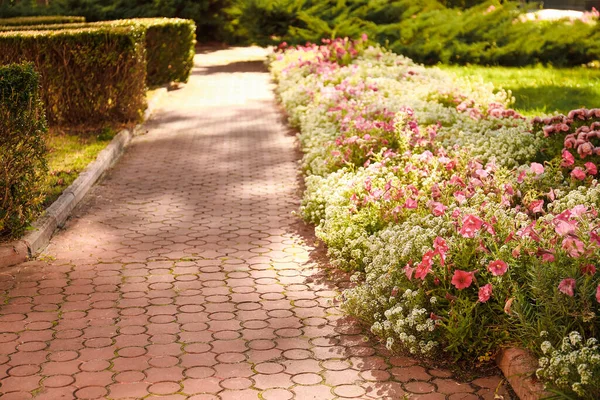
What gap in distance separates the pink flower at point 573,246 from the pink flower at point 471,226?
54 centimetres

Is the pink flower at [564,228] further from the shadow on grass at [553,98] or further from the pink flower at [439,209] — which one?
the shadow on grass at [553,98]

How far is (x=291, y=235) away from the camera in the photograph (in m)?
7.33

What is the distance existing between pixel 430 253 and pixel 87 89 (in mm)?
9014

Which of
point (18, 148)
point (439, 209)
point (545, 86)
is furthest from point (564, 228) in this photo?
point (545, 86)

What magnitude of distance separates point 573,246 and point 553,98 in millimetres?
10042

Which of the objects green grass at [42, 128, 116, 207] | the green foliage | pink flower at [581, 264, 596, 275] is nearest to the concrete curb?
pink flower at [581, 264, 596, 275]

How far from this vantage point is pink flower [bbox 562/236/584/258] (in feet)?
13.6

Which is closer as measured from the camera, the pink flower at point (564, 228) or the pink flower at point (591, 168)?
the pink flower at point (564, 228)

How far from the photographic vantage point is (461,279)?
447 cm

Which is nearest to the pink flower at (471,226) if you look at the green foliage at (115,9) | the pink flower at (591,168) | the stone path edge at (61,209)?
the pink flower at (591,168)

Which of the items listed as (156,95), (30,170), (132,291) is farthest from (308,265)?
(156,95)

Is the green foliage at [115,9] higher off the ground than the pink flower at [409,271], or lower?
higher

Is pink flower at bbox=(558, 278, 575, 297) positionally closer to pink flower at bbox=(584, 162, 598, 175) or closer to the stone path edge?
pink flower at bbox=(584, 162, 598, 175)

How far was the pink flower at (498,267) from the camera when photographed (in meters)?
4.29
